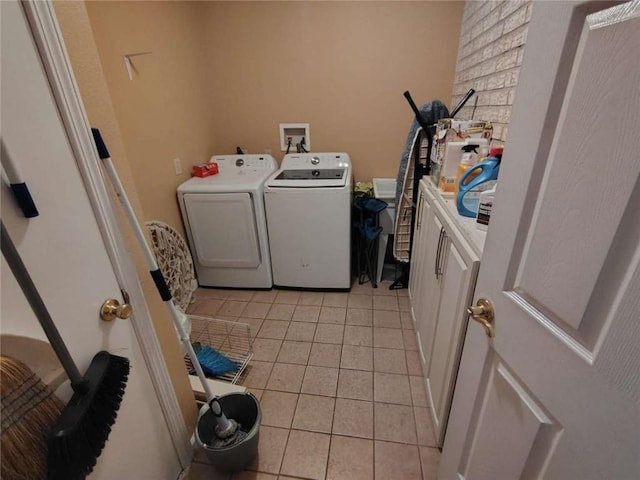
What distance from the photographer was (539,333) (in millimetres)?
564

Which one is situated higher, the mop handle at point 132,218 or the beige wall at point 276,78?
the beige wall at point 276,78

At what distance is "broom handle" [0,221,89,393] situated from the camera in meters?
0.51

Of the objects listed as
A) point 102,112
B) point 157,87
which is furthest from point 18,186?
point 157,87

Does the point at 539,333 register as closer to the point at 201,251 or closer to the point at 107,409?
the point at 107,409

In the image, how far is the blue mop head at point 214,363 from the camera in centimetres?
168

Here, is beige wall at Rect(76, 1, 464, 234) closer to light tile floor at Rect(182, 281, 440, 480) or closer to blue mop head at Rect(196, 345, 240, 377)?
blue mop head at Rect(196, 345, 240, 377)

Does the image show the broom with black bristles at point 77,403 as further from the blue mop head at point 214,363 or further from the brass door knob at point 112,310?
the blue mop head at point 214,363

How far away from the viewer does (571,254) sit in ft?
1.61

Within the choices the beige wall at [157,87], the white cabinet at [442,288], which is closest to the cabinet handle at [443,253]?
the white cabinet at [442,288]

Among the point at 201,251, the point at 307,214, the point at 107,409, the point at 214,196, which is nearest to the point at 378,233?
the point at 307,214

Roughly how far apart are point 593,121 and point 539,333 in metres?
0.38

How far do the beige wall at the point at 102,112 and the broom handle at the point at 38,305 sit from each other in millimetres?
369

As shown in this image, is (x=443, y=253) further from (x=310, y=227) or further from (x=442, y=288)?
(x=310, y=227)

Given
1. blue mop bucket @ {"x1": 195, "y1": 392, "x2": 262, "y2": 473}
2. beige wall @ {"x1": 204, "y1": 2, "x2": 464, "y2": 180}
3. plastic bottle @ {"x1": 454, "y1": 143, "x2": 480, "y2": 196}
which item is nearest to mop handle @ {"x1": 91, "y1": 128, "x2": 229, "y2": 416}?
blue mop bucket @ {"x1": 195, "y1": 392, "x2": 262, "y2": 473}
